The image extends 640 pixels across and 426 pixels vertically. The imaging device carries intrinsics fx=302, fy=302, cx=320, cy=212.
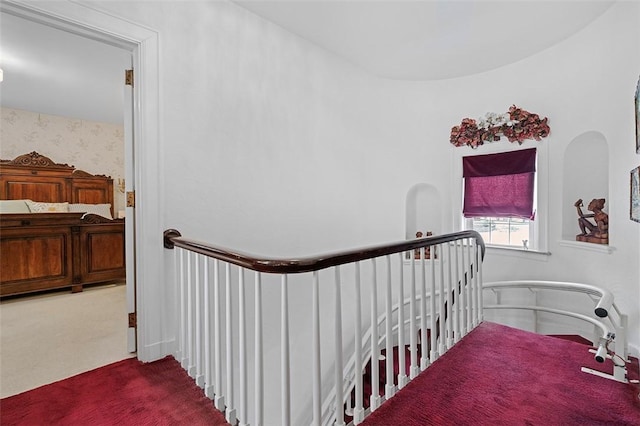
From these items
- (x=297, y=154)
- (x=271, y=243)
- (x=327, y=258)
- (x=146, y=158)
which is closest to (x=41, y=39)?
(x=146, y=158)

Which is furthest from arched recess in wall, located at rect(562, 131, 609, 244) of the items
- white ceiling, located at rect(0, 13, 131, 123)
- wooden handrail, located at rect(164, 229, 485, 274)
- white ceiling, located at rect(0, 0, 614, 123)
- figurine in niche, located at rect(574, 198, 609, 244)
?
white ceiling, located at rect(0, 13, 131, 123)

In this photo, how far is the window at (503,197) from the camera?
11.9ft

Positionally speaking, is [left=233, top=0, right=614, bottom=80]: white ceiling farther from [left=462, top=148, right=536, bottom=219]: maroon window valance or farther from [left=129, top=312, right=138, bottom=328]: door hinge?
[left=129, top=312, right=138, bottom=328]: door hinge

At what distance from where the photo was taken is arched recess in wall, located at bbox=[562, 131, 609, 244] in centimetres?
320

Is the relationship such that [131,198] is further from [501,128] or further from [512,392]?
[501,128]

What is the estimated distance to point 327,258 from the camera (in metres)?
1.32

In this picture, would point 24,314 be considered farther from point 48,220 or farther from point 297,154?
point 297,154

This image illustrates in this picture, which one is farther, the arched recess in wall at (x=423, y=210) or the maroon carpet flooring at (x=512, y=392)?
the arched recess in wall at (x=423, y=210)

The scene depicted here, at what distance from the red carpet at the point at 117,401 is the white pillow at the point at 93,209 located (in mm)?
4045

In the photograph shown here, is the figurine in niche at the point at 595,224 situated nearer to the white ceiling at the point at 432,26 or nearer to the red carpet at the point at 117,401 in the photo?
the white ceiling at the point at 432,26

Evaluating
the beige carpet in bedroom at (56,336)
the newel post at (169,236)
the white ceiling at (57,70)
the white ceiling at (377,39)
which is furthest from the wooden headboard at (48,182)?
the newel post at (169,236)

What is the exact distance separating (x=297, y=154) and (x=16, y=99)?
4307 mm

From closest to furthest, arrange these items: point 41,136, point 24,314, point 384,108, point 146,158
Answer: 1. point 146,158
2. point 24,314
3. point 384,108
4. point 41,136

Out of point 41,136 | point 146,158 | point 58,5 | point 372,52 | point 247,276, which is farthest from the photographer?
point 41,136
